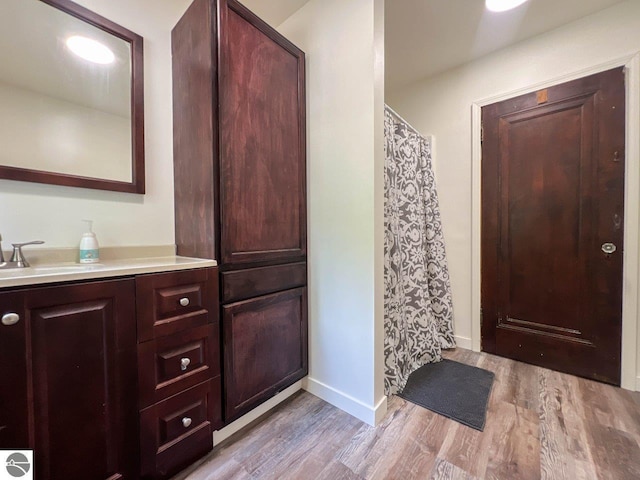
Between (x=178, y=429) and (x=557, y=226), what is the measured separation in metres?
2.58

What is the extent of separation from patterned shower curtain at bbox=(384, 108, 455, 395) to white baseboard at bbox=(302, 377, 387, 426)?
219 millimetres

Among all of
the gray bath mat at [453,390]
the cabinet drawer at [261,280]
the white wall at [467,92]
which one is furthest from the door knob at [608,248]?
the cabinet drawer at [261,280]

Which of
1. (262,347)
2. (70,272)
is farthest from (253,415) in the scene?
(70,272)

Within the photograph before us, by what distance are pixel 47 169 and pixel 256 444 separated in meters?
1.58

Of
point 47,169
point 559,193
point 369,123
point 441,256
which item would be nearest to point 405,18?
point 369,123

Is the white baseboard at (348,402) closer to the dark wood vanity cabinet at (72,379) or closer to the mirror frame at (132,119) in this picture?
the dark wood vanity cabinet at (72,379)

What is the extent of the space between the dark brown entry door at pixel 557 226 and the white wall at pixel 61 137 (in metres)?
2.53

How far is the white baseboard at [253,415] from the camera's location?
1275 mm

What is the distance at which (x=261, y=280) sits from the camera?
1.37 m

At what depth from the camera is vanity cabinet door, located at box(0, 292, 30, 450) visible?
28.3 inches

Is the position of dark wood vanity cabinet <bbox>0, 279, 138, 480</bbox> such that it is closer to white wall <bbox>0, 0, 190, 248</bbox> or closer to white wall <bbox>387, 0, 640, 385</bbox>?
white wall <bbox>0, 0, 190, 248</bbox>

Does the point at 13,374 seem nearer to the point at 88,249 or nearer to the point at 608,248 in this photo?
the point at 88,249

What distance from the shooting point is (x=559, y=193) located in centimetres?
186

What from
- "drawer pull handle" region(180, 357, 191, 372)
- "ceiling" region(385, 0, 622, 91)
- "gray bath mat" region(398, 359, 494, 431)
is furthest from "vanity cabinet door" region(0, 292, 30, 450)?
"ceiling" region(385, 0, 622, 91)
